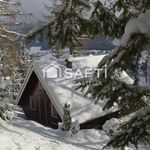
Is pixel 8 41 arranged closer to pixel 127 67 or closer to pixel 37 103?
pixel 37 103

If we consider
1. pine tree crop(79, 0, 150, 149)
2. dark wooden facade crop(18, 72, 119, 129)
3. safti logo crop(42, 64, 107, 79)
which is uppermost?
pine tree crop(79, 0, 150, 149)

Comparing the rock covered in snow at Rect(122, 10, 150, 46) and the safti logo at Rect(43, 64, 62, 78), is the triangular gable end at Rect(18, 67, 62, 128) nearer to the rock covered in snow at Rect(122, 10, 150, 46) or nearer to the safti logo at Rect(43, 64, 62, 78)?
the safti logo at Rect(43, 64, 62, 78)

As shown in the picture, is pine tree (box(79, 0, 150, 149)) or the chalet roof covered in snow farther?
the chalet roof covered in snow

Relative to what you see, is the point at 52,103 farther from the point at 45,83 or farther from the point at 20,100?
the point at 20,100

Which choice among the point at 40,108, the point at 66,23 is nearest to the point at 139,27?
A: the point at 66,23

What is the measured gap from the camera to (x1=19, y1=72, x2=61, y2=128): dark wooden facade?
824 inches

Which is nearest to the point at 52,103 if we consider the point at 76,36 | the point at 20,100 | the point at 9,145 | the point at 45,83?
the point at 45,83

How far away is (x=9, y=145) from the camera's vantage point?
31.3 ft

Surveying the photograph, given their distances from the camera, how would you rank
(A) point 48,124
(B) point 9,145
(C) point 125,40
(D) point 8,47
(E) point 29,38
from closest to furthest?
(C) point 125,40 < (E) point 29,38 < (B) point 9,145 < (D) point 8,47 < (A) point 48,124

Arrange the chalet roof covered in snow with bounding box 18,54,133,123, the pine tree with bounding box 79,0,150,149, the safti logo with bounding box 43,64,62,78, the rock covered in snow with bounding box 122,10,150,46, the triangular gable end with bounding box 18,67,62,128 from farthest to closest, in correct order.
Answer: the triangular gable end with bounding box 18,67,62,128
the safti logo with bounding box 43,64,62,78
the chalet roof covered in snow with bounding box 18,54,133,123
the pine tree with bounding box 79,0,150,149
the rock covered in snow with bounding box 122,10,150,46

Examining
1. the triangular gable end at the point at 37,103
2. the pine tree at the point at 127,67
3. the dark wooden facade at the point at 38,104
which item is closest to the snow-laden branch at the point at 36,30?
the pine tree at the point at 127,67

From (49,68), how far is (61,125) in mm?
5531

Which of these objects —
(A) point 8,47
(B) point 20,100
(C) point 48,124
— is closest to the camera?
(A) point 8,47

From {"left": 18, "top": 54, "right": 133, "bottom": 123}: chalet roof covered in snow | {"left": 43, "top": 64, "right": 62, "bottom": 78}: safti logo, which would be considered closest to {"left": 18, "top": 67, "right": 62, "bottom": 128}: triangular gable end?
{"left": 18, "top": 54, "right": 133, "bottom": 123}: chalet roof covered in snow
